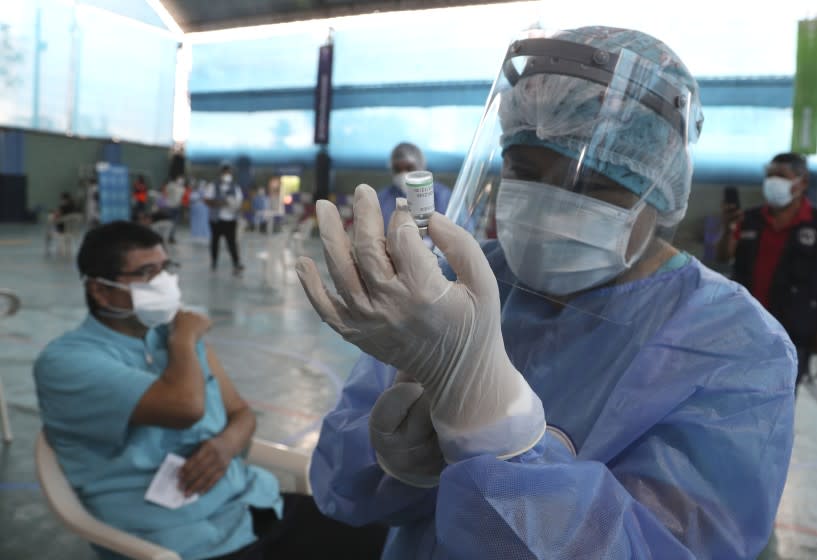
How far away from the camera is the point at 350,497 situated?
2.92ft

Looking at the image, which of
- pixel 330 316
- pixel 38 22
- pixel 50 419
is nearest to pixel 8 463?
pixel 50 419

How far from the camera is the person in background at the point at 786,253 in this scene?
107 inches

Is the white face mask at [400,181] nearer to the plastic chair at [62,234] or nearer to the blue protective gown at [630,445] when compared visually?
the blue protective gown at [630,445]

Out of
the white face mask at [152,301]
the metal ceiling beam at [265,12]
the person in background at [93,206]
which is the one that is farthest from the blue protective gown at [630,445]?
the metal ceiling beam at [265,12]

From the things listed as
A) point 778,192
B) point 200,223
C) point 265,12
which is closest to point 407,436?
point 778,192

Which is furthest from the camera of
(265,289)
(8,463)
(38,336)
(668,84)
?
(265,289)

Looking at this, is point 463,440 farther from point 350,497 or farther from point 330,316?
point 350,497

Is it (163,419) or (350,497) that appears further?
(163,419)

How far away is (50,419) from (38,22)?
9087 mm

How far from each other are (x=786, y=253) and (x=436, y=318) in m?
2.83

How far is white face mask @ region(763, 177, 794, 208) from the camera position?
268cm

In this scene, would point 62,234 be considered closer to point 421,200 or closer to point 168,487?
point 168,487

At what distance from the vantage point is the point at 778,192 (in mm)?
2730

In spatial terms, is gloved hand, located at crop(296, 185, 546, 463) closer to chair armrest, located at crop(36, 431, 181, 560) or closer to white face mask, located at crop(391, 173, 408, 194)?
white face mask, located at crop(391, 173, 408, 194)
